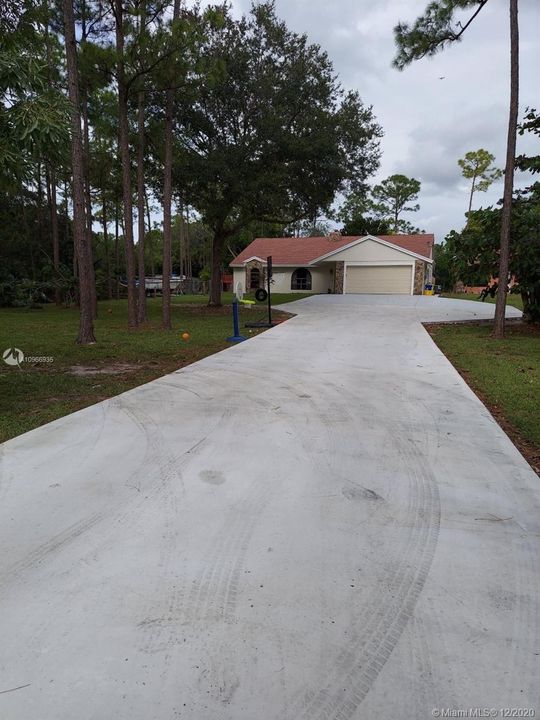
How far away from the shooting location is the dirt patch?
7.40m

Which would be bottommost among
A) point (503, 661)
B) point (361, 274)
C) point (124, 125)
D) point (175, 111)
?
point (503, 661)

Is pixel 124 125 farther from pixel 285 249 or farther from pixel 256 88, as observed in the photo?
pixel 285 249

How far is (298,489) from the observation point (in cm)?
326

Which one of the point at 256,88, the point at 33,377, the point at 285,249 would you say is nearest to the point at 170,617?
the point at 33,377

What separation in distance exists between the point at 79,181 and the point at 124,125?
4.33 meters

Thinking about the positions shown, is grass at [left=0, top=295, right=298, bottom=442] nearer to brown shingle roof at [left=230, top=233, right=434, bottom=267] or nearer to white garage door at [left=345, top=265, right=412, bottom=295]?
white garage door at [left=345, top=265, right=412, bottom=295]

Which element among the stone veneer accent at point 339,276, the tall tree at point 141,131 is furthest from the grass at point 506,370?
the stone veneer accent at point 339,276

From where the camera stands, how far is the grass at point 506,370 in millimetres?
4819

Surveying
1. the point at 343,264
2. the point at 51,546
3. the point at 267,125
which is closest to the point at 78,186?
the point at 267,125

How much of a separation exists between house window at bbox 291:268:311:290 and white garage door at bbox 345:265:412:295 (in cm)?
351

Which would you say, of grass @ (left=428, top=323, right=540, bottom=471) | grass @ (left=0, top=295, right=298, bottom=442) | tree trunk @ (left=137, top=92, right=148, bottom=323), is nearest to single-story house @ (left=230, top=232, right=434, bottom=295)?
grass @ (left=0, top=295, right=298, bottom=442)

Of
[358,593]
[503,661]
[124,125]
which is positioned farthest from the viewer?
[124,125]

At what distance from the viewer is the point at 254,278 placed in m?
34.8

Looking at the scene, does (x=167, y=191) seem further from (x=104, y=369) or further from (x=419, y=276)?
(x=419, y=276)
